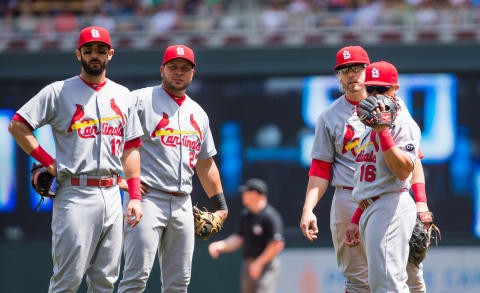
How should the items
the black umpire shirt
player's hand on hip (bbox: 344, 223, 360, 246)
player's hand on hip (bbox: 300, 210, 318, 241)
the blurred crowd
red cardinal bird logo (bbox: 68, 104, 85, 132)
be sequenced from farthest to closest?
the blurred crowd → the black umpire shirt → player's hand on hip (bbox: 300, 210, 318, 241) → player's hand on hip (bbox: 344, 223, 360, 246) → red cardinal bird logo (bbox: 68, 104, 85, 132)

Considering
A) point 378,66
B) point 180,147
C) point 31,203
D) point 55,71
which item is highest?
point 55,71

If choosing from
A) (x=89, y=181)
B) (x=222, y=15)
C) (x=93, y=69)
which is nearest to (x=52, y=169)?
(x=89, y=181)

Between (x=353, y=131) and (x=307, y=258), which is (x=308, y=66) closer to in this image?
(x=307, y=258)

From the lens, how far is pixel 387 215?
4457 mm

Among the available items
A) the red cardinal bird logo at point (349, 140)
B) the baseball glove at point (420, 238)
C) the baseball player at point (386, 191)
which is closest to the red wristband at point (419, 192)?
the baseball glove at point (420, 238)

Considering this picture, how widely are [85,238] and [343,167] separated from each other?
5.97 ft

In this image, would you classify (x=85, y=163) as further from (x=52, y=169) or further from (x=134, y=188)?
(x=134, y=188)

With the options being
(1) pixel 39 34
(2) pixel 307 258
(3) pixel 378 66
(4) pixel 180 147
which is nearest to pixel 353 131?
(3) pixel 378 66

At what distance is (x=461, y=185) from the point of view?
11.3 m

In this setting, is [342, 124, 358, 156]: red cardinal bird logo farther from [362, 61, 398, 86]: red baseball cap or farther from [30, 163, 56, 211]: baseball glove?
[30, 163, 56, 211]: baseball glove

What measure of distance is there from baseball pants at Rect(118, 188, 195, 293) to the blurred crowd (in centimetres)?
729

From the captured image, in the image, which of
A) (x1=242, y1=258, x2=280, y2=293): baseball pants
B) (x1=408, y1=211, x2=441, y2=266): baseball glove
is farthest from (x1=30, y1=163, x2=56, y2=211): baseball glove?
(x1=242, y1=258, x2=280, y2=293): baseball pants

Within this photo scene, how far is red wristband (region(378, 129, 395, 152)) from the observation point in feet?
14.2

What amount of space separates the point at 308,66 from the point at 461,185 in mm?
2830
